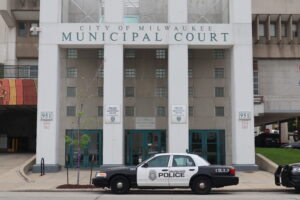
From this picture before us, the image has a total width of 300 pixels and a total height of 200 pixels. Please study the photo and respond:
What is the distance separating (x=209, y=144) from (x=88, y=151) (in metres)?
8.20

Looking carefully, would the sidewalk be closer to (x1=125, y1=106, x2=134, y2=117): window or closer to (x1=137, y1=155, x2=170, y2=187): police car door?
(x1=137, y1=155, x2=170, y2=187): police car door

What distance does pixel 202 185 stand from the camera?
15.4 metres

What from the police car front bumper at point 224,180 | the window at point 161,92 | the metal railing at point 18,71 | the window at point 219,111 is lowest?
the police car front bumper at point 224,180

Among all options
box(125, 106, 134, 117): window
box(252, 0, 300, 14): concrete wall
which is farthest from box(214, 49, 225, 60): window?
box(252, 0, 300, 14): concrete wall

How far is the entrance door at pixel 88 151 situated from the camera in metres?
27.6

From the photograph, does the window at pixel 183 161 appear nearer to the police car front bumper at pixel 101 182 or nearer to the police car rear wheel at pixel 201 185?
the police car rear wheel at pixel 201 185

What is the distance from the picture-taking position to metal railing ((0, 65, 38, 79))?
3231cm

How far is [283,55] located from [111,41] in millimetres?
17201

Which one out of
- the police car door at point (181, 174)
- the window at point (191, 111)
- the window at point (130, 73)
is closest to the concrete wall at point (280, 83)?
the window at point (191, 111)

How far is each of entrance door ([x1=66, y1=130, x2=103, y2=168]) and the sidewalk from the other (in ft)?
9.47

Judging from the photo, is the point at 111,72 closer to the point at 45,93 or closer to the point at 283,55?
the point at 45,93

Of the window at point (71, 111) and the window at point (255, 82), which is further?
the window at point (255, 82)

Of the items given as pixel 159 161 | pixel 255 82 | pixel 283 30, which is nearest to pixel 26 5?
pixel 255 82

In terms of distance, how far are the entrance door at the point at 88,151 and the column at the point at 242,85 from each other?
354 inches
